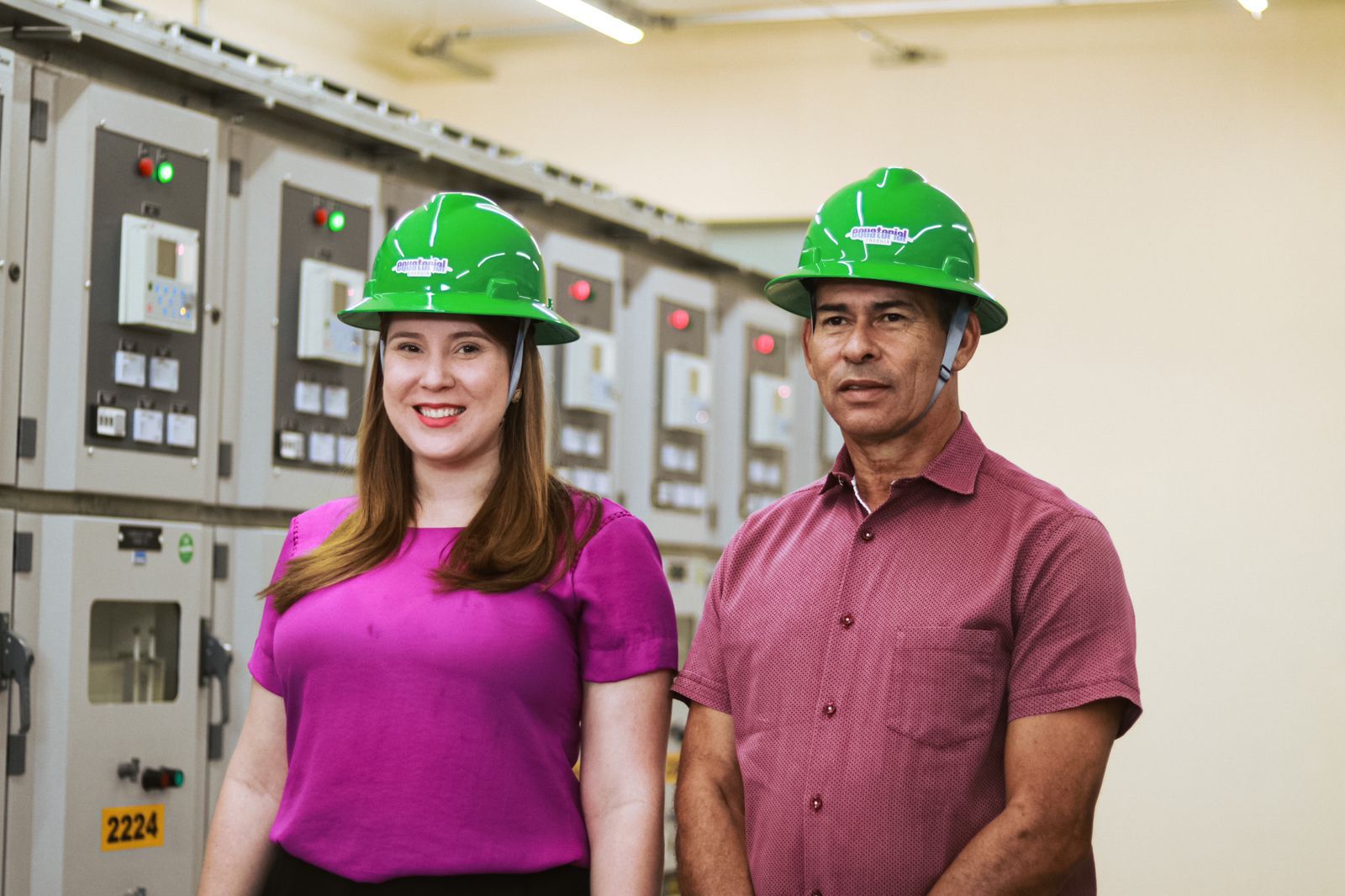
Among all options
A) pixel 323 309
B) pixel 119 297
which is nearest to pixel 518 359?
pixel 119 297

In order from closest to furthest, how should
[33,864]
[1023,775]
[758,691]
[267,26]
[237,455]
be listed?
[1023,775] → [758,691] → [33,864] → [237,455] → [267,26]

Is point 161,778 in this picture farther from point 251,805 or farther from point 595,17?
point 595,17

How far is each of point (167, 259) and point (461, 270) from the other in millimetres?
1917

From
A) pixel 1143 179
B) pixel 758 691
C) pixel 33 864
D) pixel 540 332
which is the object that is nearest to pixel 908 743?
pixel 758 691

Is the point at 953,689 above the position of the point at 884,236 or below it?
below

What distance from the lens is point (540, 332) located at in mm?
2230

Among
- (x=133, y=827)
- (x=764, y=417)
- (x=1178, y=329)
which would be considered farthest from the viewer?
(x=1178, y=329)

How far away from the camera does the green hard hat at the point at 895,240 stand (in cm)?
206

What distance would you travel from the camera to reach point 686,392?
5.94 metres

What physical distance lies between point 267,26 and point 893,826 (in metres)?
6.16

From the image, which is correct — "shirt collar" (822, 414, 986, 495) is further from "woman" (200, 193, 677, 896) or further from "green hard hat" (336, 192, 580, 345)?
"green hard hat" (336, 192, 580, 345)

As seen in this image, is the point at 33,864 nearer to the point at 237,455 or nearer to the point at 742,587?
the point at 237,455

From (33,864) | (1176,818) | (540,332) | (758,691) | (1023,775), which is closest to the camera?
(1023,775)

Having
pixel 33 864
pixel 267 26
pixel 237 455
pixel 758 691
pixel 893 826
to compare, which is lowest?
pixel 33 864
